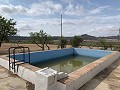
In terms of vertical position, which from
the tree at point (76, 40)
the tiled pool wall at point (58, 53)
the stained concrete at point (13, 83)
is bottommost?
the stained concrete at point (13, 83)

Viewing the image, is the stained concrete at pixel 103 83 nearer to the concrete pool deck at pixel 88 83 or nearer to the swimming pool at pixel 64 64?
the concrete pool deck at pixel 88 83

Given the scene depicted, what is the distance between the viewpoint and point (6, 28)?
14.9 m

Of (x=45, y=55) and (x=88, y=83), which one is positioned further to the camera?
(x=45, y=55)

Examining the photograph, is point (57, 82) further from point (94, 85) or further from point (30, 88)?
point (94, 85)

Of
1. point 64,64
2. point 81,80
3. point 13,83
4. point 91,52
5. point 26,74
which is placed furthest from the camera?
point 91,52

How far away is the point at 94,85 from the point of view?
5551mm

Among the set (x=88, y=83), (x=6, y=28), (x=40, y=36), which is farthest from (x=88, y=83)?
(x=40, y=36)

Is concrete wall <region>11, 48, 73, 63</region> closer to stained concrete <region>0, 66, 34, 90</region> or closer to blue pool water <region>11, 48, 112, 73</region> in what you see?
blue pool water <region>11, 48, 112, 73</region>

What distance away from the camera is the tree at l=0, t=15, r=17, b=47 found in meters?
14.6

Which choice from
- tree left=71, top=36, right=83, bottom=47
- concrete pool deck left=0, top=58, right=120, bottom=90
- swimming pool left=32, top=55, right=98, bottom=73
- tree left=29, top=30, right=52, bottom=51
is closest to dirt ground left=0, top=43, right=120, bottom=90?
concrete pool deck left=0, top=58, right=120, bottom=90

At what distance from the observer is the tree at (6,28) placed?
1463 cm

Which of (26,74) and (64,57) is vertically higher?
(26,74)

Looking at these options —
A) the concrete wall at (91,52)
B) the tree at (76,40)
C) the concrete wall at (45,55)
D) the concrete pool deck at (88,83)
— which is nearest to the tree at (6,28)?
the concrete wall at (45,55)

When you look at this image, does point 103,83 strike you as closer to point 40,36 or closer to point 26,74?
point 26,74
